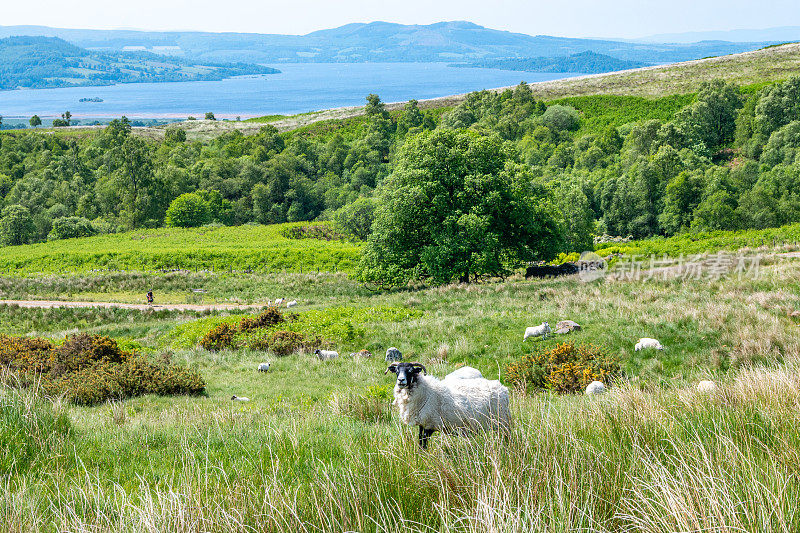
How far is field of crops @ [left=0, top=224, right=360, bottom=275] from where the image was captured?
5241 centimetres

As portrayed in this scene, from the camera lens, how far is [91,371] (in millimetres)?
13234

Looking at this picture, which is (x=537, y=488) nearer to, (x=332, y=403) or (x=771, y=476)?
(x=771, y=476)

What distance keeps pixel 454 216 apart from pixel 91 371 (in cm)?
1986

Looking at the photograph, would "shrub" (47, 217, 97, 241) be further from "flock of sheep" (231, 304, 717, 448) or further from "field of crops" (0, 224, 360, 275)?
"flock of sheep" (231, 304, 717, 448)

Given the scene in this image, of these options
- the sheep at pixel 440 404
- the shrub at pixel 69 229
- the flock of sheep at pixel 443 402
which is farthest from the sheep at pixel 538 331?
the shrub at pixel 69 229

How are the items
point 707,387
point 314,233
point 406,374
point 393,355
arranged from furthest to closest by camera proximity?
point 314,233, point 393,355, point 707,387, point 406,374

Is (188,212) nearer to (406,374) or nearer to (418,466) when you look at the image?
(406,374)

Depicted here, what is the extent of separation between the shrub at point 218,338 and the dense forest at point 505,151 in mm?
19193

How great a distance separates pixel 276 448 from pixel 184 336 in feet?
61.6

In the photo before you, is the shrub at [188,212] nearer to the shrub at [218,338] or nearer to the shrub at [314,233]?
the shrub at [314,233]

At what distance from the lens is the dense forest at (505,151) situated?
182 feet

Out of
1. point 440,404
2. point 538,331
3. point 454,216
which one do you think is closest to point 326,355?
point 538,331

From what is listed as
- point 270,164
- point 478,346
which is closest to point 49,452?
point 478,346

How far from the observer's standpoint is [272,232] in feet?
242
